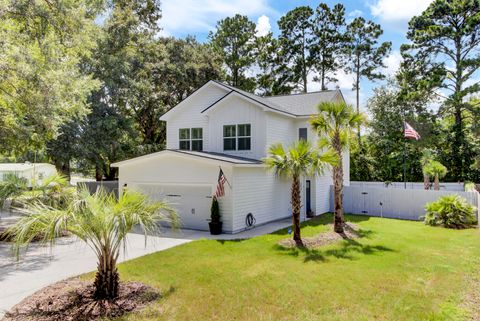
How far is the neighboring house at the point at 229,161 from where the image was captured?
46.3ft

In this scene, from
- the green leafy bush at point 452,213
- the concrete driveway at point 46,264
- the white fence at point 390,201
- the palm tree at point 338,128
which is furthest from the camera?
the white fence at point 390,201

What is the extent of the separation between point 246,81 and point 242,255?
29.2 metres

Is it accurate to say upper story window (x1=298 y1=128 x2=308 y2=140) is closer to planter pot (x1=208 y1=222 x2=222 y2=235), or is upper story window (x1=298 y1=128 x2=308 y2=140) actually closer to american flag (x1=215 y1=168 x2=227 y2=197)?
american flag (x1=215 y1=168 x2=227 y2=197)

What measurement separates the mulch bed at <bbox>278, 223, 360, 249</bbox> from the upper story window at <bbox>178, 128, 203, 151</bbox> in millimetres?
8766

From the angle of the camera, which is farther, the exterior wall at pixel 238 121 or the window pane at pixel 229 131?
the window pane at pixel 229 131

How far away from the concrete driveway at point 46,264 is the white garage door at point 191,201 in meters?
2.10

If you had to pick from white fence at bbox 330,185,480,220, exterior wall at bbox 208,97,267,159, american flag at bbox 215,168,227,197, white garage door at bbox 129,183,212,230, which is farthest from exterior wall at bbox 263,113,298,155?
white fence at bbox 330,185,480,220

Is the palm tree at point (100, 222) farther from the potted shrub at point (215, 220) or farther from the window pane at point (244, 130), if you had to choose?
the window pane at point (244, 130)

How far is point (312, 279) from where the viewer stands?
786 cm

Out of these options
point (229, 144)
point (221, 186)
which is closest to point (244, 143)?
point (229, 144)

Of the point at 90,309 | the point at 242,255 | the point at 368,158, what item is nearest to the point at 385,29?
the point at 368,158

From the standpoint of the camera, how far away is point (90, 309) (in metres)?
6.16

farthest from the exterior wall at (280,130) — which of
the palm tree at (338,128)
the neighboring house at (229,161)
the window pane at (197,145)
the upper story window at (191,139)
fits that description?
the upper story window at (191,139)

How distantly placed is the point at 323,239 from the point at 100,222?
836cm
